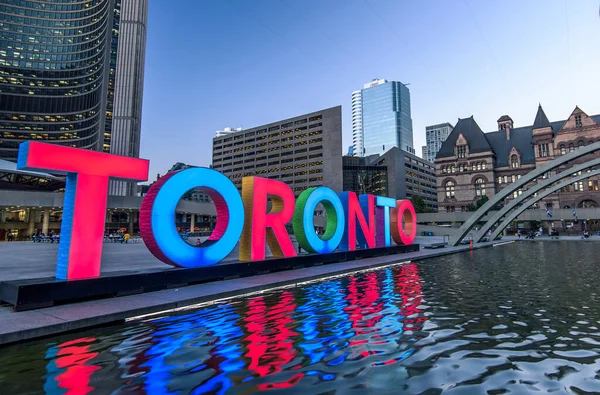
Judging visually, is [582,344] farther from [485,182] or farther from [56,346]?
[485,182]

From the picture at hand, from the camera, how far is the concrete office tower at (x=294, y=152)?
126031 millimetres

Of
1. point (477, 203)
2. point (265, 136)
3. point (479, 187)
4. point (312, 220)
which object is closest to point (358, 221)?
point (312, 220)

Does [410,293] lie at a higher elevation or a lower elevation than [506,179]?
lower

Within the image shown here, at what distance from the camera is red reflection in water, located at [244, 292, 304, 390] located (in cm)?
488

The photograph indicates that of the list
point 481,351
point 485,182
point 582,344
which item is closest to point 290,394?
point 481,351

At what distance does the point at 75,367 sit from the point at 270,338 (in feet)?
10.5

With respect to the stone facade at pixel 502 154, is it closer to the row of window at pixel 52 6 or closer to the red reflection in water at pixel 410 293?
the red reflection in water at pixel 410 293

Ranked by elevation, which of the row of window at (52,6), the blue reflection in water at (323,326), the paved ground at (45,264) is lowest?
the blue reflection in water at (323,326)

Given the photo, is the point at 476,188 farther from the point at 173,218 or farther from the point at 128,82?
the point at 128,82

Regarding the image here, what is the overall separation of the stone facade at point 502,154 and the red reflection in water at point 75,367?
98.5 metres

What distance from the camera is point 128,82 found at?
339ft

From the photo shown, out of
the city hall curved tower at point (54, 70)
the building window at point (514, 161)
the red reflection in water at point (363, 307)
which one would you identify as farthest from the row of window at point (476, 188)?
the city hall curved tower at point (54, 70)

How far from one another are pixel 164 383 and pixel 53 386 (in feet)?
4.90

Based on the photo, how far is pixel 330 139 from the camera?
418 feet
